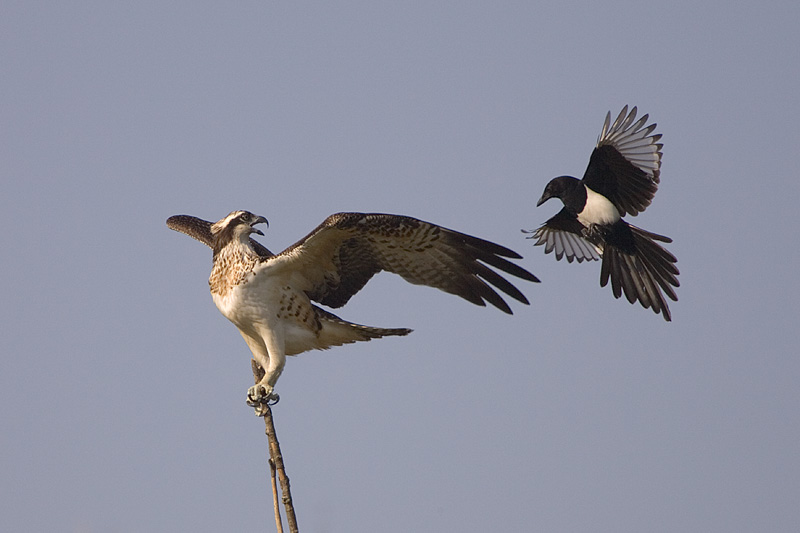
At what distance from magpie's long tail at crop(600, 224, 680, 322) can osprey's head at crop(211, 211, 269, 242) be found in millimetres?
4137

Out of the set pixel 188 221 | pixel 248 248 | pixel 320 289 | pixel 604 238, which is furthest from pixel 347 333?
pixel 604 238

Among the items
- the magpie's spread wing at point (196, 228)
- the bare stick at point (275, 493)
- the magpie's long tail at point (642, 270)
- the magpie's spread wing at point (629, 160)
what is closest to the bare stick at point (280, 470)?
the bare stick at point (275, 493)

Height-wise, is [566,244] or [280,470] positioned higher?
[566,244]

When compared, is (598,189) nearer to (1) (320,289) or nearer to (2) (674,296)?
(2) (674,296)

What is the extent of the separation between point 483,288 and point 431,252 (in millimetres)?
491

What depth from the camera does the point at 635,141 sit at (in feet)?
34.7

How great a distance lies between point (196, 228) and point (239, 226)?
1.45 m

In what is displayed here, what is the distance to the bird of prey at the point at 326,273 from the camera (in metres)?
7.43

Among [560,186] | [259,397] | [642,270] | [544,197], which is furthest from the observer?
[544,197]

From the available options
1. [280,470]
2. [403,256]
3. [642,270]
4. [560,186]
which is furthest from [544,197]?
[280,470]

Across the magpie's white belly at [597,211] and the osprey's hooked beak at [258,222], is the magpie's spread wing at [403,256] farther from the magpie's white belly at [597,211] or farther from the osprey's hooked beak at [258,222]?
the magpie's white belly at [597,211]

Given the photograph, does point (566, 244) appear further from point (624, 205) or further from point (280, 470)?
point (280, 470)

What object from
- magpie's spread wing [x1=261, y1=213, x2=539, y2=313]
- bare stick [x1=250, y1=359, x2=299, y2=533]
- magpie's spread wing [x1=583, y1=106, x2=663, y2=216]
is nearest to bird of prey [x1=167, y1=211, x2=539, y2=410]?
magpie's spread wing [x1=261, y1=213, x2=539, y2=313]

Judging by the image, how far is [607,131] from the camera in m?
10.7
